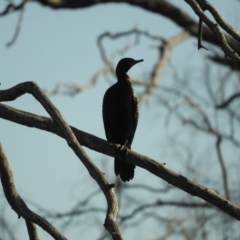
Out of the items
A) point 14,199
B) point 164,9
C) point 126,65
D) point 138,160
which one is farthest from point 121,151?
point 164,9

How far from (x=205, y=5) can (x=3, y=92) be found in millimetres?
1008

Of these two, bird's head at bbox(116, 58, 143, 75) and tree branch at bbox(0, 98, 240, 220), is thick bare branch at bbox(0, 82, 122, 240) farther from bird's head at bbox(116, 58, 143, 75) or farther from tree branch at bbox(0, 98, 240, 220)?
bird's head at bbox(116, 58, 143, 75)

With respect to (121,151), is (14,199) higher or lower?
lower

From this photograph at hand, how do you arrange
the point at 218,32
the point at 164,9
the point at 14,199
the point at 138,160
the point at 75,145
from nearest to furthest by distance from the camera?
the point at 75,145
the point at 218,32
the point at 138,160
the point at 14,199
the point at 164,9

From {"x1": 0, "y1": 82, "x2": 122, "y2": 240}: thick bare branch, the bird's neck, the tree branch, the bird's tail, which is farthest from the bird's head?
{"x1": 0, "y1": 82, "x2": 122, "y2": 240}: thick bare branch

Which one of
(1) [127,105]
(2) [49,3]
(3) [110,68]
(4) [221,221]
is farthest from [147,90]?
(1) [127,105]

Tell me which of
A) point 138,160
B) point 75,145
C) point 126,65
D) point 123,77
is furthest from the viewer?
point 126,65

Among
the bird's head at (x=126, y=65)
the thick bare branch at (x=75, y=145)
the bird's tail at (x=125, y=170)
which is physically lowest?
the bird's tail at (x=125, y=170)

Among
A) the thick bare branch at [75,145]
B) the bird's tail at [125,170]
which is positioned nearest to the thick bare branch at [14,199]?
the thick bare branch at [75,145]

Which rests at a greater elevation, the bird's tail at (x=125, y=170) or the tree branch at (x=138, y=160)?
the tree branch at (x=138, y=160)

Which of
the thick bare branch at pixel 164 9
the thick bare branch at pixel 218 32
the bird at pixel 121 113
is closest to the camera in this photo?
the thick bare branch at pixel 218 32

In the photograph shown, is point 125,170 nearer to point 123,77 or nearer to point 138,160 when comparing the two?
point 123,77

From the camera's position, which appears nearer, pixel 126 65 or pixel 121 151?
pixel 121 151

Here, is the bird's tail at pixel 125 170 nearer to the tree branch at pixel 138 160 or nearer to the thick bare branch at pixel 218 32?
the tree branch at pixel 138 160
